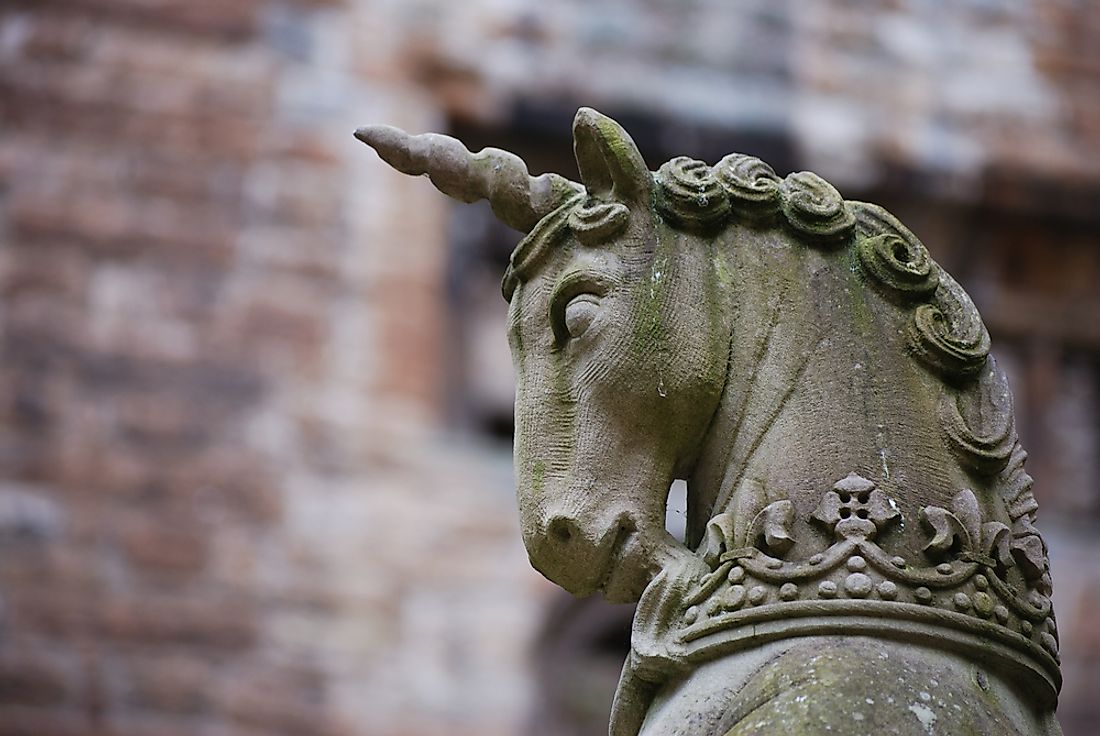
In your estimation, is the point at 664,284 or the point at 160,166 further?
the point at 160,166

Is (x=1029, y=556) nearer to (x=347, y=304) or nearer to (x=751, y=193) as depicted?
(x=751, y=193)

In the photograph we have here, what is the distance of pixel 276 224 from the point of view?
7652 millimetres

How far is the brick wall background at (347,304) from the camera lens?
7.10m

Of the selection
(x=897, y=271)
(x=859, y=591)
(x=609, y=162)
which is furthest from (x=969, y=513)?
(x=609, y=162)

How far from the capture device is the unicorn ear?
8.18 ft

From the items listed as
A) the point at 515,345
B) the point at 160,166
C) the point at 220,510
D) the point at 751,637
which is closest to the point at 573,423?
the point at 515,345

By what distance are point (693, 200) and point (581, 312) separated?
0.18 meters

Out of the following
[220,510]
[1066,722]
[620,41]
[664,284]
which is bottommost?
[1066,722]

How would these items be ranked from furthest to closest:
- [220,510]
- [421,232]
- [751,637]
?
1. [421,232]
2. [220,510]
3. [751,637]

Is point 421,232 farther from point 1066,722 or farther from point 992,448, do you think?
point 992,448

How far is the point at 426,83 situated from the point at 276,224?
2.48 ft

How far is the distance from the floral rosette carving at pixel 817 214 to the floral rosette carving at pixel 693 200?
73 mm

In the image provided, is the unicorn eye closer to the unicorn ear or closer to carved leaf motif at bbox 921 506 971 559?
the unicorn ear

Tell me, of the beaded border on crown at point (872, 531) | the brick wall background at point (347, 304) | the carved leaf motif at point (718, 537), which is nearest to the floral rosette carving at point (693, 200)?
the beaded border on crown at point (872, 531)
